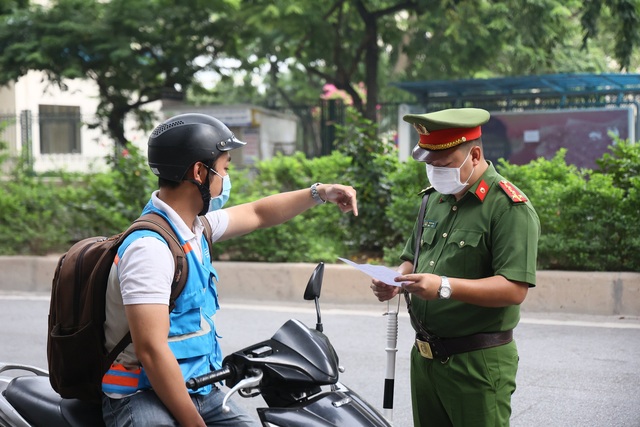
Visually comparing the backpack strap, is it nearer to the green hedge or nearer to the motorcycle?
the motorcycle

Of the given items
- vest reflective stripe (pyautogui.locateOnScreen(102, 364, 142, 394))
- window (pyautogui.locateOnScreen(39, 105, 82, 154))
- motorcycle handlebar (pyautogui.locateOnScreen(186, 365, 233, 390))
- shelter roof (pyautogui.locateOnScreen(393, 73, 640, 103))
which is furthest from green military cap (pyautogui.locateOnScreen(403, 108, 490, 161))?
window (pyautogui.locateOnScreen(39, 105, 82, 154))

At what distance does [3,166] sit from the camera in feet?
36.7

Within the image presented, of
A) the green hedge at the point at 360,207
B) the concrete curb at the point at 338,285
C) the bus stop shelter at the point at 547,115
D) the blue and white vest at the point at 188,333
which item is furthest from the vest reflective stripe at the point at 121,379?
the bus stop shelter at the point at 547,115

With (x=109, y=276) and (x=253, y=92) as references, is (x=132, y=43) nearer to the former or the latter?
(x=253, y=92)

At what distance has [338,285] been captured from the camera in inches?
309

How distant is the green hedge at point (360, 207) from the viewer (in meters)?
7.47

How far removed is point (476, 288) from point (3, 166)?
9.74 m

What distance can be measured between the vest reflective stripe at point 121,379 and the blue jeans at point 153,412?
0.09ft

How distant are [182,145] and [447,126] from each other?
0.91 meters

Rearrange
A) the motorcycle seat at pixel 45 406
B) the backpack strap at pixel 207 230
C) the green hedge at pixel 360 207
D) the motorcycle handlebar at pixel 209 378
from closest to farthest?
the motorcycle handlebar at pixel 209 378, the motorcycle seat at pixel 45 406, the backpack strap at pixel 207 230, the green hedge at pixel 360 207

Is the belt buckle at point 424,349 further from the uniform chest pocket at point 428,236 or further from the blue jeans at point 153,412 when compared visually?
the blue jeans at point 153,412

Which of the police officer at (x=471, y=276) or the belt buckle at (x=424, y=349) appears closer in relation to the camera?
the police officer at (x=471, y=276)

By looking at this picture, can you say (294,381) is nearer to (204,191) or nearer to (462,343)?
(204,191)

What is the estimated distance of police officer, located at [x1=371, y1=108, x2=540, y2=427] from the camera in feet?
9.04
